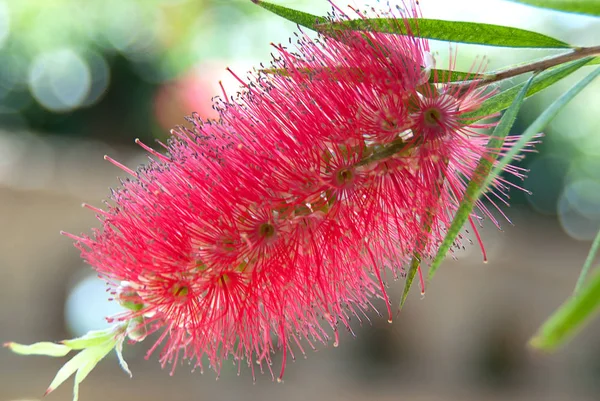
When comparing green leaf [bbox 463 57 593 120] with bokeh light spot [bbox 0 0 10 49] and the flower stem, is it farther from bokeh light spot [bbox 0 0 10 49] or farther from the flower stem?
bokeh light spot [bbox 0 0 10 49]

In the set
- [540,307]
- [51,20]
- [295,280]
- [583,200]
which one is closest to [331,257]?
[295,280]

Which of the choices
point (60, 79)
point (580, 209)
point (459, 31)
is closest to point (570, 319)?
point (459, 31)

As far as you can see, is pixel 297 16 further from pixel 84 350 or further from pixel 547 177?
pixel 547 177

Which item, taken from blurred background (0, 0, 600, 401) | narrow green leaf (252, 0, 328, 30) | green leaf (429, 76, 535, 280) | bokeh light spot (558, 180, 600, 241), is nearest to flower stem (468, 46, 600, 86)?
green leaf (429, 76, 535, 280)

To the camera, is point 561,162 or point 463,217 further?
point 561,162

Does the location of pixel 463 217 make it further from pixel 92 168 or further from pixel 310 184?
pixel 92 168
